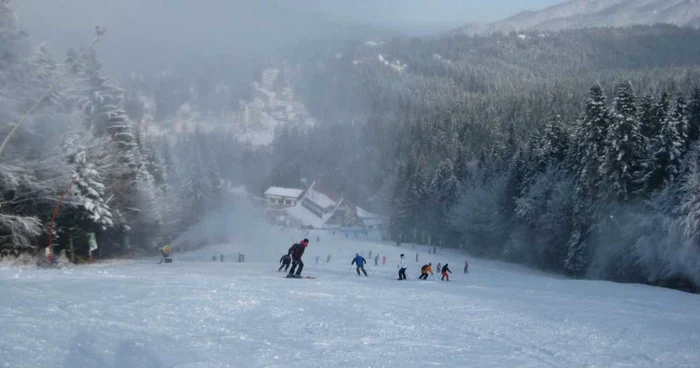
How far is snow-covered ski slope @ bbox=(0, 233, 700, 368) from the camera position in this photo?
898cm

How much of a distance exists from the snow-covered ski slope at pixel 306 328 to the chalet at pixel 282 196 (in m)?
110

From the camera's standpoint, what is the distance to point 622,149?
39.2 m

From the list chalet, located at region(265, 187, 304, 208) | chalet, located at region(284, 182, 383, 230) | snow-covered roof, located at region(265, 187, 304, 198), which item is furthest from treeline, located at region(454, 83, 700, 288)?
snow-covered roof, located at region(265, 187, 304, 198)

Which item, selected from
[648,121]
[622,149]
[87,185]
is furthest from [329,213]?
[87,185]

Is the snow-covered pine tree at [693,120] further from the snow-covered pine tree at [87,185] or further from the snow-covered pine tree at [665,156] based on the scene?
the snow-covered pine tree at [87,185]

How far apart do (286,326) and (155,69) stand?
188161 mm

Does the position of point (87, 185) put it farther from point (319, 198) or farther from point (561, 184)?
point (319, 198)

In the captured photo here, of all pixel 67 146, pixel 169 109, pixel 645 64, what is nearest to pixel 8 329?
pixel 67 146

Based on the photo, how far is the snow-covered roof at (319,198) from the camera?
122 meters

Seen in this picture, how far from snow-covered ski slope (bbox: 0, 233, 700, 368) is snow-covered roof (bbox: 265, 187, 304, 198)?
112 meters

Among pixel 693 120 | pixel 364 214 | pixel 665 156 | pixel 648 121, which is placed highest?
pixel 648 121

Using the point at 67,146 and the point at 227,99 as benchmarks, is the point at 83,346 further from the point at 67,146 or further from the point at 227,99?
the point at 227,99

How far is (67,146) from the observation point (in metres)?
28.5

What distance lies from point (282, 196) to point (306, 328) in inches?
4677
